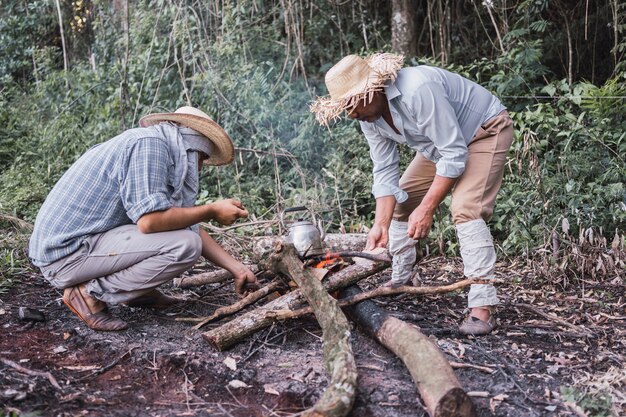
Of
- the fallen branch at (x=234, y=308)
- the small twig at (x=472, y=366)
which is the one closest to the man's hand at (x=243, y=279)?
the fallen branch at (x=234, y=308)

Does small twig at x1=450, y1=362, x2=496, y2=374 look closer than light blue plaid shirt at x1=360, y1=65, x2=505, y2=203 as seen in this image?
Yes

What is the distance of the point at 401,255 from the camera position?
4102 mm

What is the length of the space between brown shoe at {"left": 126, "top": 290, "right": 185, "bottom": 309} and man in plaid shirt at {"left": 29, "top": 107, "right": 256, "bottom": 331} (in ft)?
1.19

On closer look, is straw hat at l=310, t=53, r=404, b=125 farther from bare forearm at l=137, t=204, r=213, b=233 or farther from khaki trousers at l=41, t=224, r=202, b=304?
khaki trousers at l=41, t=224, r=202, b=304

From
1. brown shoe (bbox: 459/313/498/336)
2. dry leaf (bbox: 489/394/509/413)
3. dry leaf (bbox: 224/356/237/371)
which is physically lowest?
brown shoe (bbox: 459/313/498/336)

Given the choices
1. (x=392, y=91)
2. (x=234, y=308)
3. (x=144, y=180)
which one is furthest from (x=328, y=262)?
(x=144, y=180)

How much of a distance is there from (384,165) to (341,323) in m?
1.20

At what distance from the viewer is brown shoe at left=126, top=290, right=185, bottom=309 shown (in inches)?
155

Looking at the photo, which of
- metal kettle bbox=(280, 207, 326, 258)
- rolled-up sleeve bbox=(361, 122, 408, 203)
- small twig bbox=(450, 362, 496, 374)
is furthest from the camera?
rolled-up sleeve bbox=(361, 122, 408, 203)

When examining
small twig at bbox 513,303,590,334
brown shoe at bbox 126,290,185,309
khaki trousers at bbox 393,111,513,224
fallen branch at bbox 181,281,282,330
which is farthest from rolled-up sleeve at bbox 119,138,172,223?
small twig at bbox 513,303,590,334

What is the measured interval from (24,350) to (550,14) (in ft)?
22.1

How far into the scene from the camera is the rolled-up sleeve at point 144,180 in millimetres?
3232

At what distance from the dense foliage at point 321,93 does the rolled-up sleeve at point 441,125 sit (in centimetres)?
176

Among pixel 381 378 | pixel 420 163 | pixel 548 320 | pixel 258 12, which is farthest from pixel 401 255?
pixel 258 12
